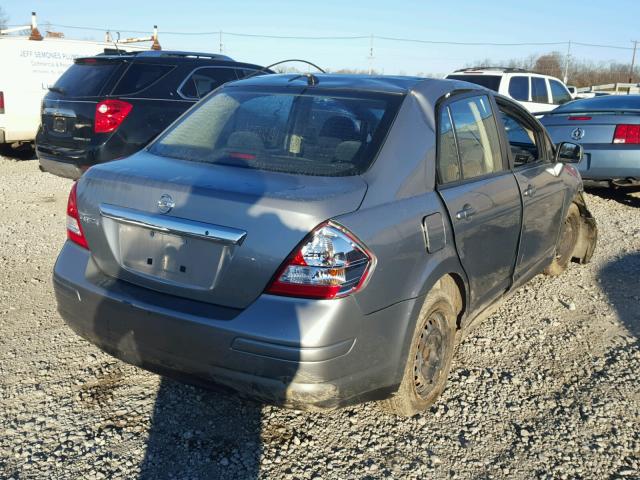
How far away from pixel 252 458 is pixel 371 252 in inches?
43.8

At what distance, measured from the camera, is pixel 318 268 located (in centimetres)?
240

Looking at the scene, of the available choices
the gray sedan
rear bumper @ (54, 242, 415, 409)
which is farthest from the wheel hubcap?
the gray sedan

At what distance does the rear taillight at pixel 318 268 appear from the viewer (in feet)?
7.88

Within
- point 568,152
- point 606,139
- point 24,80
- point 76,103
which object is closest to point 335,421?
point 568,152

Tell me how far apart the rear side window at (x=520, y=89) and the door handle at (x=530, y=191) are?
→ 1005 centimetres

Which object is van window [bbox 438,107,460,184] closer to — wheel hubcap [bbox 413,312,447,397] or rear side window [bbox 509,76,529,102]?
wheel hubcap [bbox 413,312,447,397]

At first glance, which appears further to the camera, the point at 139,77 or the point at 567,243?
the point at 139,77

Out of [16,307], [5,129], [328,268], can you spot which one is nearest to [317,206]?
[328,268]

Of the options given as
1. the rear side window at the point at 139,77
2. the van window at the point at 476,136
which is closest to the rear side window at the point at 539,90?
the rear side window at the point at 139,77

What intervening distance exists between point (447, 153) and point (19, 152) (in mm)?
10966

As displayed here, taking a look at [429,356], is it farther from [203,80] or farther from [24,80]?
[24,80]

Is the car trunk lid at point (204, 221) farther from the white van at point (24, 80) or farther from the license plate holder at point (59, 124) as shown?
the white van at point (24, 80)

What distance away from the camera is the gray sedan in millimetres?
7641

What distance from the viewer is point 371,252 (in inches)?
98.8
